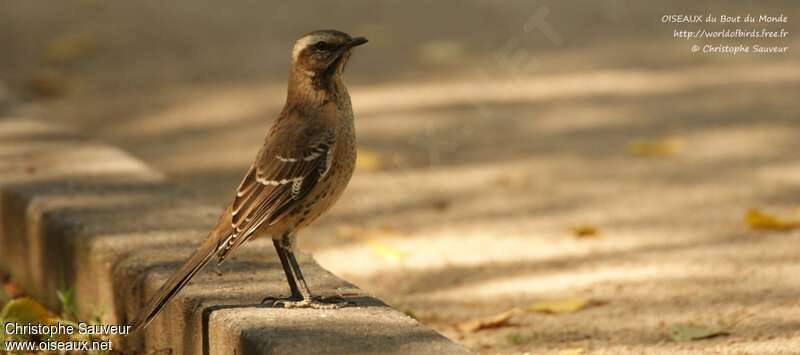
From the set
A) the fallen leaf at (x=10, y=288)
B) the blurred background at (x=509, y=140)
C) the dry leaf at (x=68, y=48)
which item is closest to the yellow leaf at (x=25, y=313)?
the fallen leaf at (x=10, y=288)

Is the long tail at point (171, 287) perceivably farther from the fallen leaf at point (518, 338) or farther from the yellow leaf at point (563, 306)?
the yellow leaf at point (563, 306)

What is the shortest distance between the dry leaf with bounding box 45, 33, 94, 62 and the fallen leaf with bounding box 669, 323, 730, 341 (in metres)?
6.78

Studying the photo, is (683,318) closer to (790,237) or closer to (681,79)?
(790,237)

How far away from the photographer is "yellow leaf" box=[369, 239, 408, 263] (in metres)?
6.05

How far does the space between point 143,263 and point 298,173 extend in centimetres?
90

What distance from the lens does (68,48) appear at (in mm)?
10422

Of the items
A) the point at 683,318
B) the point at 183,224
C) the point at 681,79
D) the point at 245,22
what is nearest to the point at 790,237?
the point at 683,318

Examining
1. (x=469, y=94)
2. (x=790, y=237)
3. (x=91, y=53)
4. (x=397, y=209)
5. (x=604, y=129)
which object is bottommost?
(x=790, y=237)

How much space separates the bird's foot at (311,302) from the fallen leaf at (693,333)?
3.86 ft

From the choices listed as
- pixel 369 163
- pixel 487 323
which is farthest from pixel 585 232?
pixel 369 163

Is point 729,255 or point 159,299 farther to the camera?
point 729,255

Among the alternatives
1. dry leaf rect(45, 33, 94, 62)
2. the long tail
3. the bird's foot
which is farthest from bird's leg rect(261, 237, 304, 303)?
dry leaf rect(45, 33, 94, 62)

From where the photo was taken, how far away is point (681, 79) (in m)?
8.89

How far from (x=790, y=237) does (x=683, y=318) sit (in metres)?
1.11
